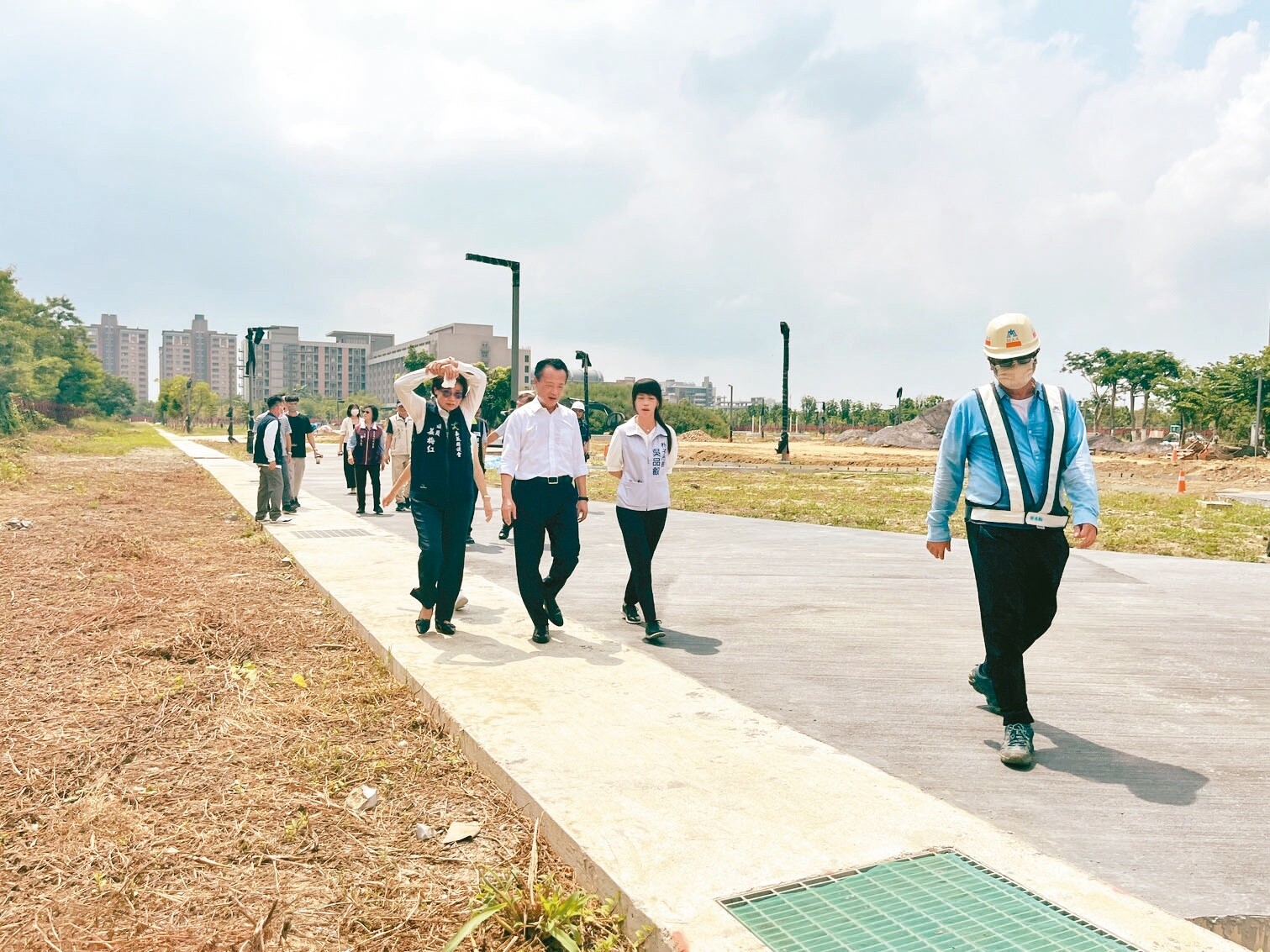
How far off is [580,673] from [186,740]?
1.98 metres

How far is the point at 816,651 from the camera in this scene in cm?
625

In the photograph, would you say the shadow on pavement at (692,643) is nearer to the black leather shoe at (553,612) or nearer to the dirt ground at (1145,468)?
the black leather shoe at (553,612)

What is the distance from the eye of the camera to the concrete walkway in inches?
119

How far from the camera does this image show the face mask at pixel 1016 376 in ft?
14.3

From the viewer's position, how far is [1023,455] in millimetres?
4336

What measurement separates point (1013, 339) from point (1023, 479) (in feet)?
2.13

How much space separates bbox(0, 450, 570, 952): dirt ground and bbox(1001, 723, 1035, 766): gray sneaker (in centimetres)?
213

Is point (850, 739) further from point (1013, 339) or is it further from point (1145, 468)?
point (1145, 468)

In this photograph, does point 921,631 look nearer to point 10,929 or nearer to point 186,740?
point 186,740

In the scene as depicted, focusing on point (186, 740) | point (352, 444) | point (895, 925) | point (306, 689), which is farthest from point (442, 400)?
point (352, 444)

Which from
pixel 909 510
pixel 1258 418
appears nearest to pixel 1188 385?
pixel 1258 418

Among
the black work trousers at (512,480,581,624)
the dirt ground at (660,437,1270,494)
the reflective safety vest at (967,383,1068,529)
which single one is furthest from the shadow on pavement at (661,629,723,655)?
the dirt ground at (660,437,1270,494)

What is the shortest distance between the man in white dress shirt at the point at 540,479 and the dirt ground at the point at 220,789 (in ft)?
3.91

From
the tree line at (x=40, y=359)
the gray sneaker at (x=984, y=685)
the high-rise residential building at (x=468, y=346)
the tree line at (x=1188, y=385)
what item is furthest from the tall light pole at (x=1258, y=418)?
the high-rise residential building at (x=468, y=346)
